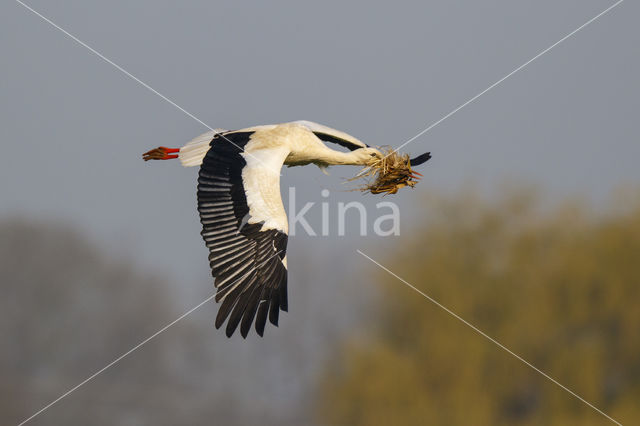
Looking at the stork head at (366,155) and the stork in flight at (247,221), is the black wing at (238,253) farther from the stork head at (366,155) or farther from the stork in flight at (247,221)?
the stork head at (366,155)

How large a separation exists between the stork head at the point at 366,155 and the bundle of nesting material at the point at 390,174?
2.3 inches

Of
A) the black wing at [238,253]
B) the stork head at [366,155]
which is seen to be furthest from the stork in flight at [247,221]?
the stork head at [366,155]

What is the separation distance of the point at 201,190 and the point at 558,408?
7.18m

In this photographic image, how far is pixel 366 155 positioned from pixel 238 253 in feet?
4.48

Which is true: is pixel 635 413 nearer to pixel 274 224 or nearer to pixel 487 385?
pixel 487 385

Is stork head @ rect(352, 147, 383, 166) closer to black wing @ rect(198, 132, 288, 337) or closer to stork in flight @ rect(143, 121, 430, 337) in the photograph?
stork in flight @ rect(143, 121, 430, 337)

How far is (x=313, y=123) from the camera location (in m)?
7.30

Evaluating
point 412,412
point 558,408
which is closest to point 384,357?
point 412,412

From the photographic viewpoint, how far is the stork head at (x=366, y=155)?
7203 millimetres

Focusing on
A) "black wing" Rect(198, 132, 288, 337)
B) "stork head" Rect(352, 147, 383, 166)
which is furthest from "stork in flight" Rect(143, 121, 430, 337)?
"stork head" Rect(352, 147, 383, 166)

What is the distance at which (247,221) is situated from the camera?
6.39 meters

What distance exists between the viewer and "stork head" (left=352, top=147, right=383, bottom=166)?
7.20 m

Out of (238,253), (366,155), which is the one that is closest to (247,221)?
(238,253)

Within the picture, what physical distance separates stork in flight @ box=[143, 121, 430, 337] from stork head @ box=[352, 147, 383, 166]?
1.48 feet
